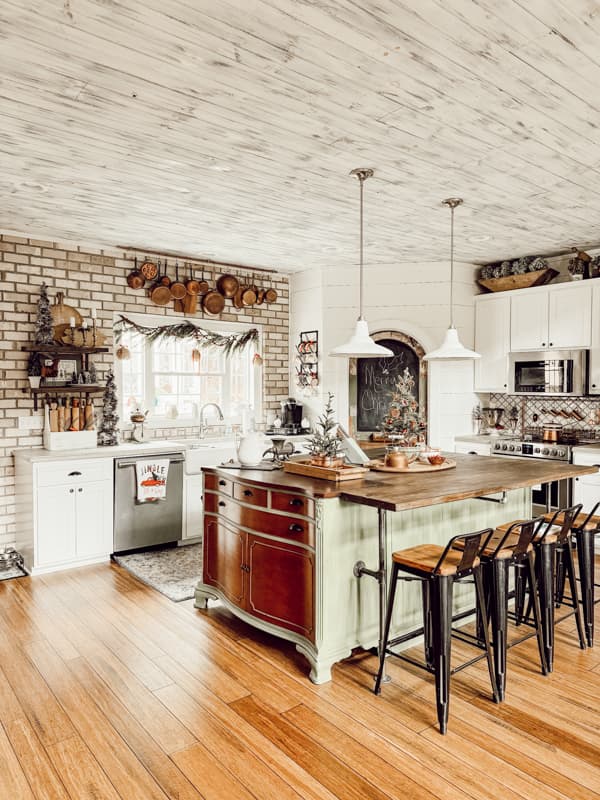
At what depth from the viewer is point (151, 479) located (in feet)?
16.6

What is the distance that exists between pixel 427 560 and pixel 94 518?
3.14 metres

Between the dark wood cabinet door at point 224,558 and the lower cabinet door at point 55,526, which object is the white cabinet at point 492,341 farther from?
the lower cabinet door at point 55,526

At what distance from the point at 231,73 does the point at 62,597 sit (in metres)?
3.52

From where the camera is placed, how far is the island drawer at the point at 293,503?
3.03 metres

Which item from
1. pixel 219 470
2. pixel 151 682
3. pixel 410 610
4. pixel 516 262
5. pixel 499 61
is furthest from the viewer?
pixel 516 262

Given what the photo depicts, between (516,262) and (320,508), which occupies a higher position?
(516,262)

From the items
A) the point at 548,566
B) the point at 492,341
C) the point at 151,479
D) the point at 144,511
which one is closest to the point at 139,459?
the point at 151,479

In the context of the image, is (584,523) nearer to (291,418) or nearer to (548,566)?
(548,566)

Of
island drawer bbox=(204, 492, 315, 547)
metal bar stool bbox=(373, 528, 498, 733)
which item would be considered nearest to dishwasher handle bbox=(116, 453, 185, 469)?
island drawer bbox=(204, 492, 315, 547)

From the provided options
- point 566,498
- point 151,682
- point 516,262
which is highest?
point 516,262

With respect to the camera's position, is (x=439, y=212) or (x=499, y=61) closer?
(x=499, y=61)

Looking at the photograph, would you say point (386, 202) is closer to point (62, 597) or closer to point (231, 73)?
point (231, 73)

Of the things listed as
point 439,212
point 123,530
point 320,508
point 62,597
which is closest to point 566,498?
point 439,212

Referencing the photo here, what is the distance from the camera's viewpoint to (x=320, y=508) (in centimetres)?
298
